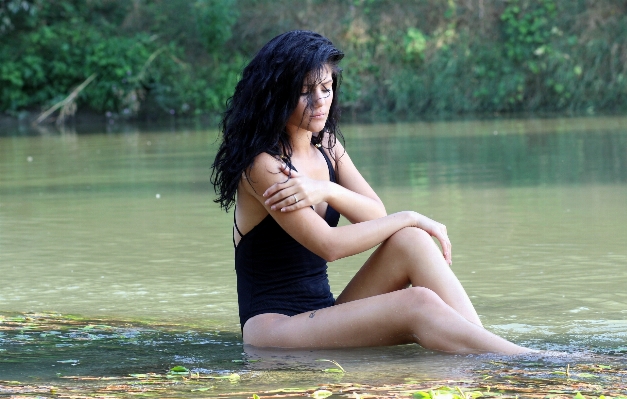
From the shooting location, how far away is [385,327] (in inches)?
144

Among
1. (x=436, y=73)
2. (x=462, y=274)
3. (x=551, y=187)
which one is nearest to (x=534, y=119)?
(x=436, y=73)

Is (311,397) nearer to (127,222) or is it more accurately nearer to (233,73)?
(127,222)

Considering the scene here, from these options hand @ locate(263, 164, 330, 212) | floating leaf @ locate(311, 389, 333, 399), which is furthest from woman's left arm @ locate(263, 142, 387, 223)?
floating leaf @ locate(311, 389, 333, 399)

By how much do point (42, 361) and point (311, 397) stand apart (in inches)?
44.1

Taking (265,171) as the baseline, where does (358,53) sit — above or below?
above

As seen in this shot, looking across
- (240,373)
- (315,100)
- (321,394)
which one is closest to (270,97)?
(315,100)

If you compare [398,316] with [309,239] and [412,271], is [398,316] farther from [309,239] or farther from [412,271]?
[309,239]

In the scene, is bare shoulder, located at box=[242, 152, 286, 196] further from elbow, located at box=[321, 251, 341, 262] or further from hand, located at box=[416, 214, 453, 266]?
hand, located at box=[416, 214, 453, 266]

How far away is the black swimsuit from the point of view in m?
3.84

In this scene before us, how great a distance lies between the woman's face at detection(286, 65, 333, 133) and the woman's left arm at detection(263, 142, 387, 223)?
0.19 m

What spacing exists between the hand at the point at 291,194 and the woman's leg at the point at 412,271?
1.19 feet

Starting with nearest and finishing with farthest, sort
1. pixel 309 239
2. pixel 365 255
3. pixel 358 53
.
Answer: pixel 309 239 → pixel 365 255 → pixel 358 53

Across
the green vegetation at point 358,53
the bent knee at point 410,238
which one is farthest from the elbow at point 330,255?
the green vegetation at point 358,53

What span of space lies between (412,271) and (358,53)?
16.6 meters
